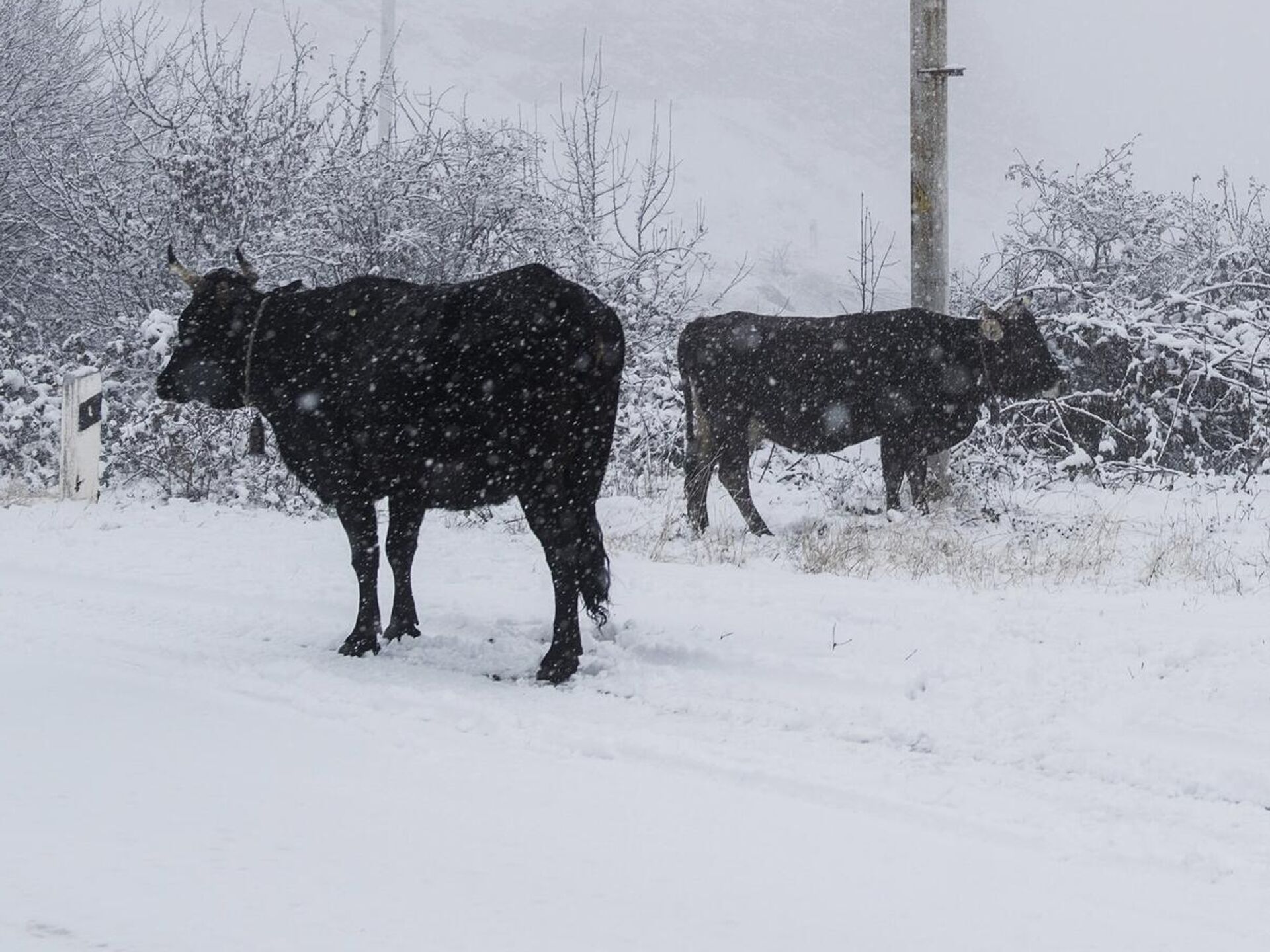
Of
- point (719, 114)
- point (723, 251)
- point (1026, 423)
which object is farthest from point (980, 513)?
point (719, 114)

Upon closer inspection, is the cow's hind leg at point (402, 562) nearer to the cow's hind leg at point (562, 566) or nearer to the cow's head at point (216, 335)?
the cow's hind leg at point (562, 566)

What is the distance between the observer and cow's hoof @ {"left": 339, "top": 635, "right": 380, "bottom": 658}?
568cm

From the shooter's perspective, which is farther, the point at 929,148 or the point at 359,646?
the point at 929,148

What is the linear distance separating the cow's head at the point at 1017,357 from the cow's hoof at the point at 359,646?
6216 mm

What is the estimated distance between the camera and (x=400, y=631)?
5.98m

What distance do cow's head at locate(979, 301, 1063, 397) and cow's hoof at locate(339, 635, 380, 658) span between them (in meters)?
A: 6.22

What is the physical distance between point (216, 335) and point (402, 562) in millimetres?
1424

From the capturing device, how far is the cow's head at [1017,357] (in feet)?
34.3

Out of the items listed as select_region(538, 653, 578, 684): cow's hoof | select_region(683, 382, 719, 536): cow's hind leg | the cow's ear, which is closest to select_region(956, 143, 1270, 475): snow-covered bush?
the cow's ear

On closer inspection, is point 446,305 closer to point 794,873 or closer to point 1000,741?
point 1000,741

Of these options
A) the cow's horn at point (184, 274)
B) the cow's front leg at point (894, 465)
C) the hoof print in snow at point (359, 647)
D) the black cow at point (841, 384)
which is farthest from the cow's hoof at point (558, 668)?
the cow's front leg at point (894, 465)

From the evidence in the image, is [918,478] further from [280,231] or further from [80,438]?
[80,438]

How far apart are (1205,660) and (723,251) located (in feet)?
203

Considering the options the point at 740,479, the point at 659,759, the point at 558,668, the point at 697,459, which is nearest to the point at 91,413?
the point at 697,459
